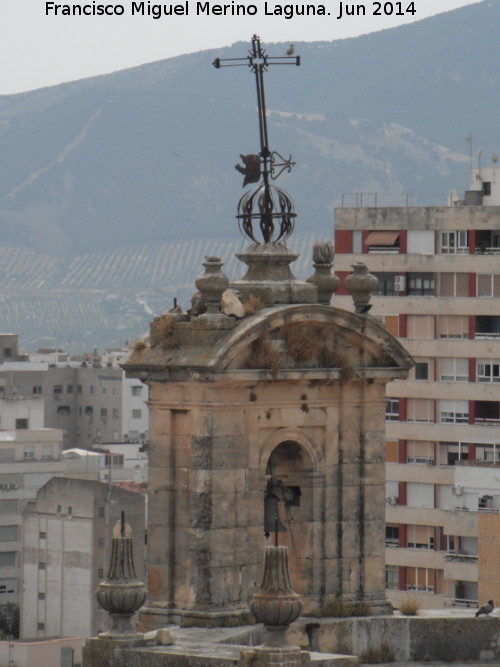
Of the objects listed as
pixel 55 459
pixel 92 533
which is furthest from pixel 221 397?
pixel 55 459

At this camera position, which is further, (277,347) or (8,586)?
(8,586)

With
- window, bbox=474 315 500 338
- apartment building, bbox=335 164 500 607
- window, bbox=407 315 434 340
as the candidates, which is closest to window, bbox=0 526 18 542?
apartment building, bbox=335 164 500 607

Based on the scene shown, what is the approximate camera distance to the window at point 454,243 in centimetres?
10188

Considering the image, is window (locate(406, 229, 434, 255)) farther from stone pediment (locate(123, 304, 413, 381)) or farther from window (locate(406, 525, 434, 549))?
stone pediment (locate(123, 304, 413, 381))

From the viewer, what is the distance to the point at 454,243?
102062mm

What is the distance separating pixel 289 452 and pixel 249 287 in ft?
6.64

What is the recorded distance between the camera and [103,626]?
14188 cm

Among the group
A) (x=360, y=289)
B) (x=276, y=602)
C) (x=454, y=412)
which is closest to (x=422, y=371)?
(x=454, y=412)

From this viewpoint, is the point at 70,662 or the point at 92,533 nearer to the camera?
the point at 70,662

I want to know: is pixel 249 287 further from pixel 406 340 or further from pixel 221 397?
pixel 406 340

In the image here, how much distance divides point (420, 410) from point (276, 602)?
73.6 m

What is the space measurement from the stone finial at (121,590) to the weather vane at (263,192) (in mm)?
4403

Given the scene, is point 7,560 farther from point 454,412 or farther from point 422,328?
point 422,328

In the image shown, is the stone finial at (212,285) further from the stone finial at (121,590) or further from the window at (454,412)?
the window at (454,412)
